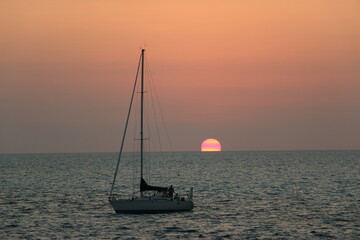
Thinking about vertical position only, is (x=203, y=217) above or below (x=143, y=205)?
below

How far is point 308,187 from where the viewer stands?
118m

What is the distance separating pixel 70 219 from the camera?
71.2 m

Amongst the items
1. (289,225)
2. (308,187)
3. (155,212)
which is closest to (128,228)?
(155,212)

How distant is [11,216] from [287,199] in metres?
40.0

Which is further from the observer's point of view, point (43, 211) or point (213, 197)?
point (213, 197)

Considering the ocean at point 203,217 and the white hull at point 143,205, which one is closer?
the ocean at point 203,217

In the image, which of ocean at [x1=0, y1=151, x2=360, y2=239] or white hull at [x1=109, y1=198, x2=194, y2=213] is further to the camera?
white hull at [x1=109, y1=198, x2=194, y2=213]

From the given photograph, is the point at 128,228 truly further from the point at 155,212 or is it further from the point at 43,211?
the point at 43,211

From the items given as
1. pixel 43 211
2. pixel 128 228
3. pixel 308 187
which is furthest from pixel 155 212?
pixel 308 187

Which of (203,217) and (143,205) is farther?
(143,205)

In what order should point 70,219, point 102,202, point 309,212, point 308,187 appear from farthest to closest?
point 308,187
point 102,202
point 309,212
point 70,219

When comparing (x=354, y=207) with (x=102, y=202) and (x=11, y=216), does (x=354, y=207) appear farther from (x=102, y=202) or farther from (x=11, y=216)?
(x=11, y=216)

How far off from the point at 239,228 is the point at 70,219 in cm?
1931

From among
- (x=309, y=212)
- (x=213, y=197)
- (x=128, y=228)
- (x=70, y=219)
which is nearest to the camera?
(x=128, y=228)
